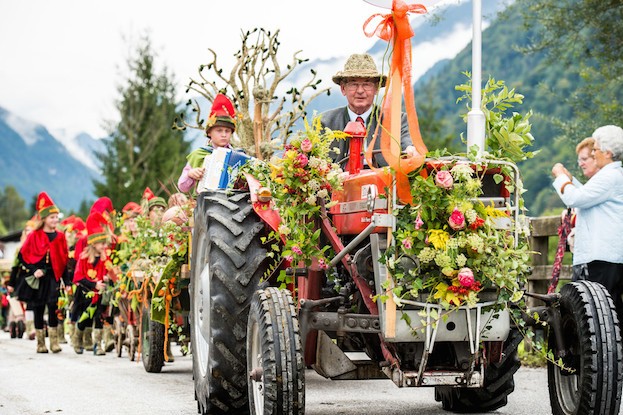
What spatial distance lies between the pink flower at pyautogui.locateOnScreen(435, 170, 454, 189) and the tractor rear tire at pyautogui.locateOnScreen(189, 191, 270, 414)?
6.24ft

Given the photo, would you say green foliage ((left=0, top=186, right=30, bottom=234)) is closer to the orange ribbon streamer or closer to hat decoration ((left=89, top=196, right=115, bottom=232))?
hat decoration ((left=89, top=196, right=115, bottom=232))

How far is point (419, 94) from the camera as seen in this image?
300ft

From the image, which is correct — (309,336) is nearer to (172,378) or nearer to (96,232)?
(172,378)

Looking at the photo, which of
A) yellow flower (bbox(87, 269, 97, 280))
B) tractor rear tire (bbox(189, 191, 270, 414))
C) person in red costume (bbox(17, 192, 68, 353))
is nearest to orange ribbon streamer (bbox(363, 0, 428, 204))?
tractor rear tire (bbox(189, 191, 270, 414))

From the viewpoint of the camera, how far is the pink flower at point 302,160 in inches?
254

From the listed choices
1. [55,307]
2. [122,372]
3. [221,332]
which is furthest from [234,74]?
[221,332]

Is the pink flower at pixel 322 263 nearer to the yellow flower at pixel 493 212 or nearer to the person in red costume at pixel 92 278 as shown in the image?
the yellow flower at pixel 493 212

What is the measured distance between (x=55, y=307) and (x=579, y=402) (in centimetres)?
1131

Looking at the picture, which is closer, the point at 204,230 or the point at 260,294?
the point at 260,294

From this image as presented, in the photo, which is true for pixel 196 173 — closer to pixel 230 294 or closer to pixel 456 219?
pixel 230 294

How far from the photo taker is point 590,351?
19.5 ft

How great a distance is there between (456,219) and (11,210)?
434 ft

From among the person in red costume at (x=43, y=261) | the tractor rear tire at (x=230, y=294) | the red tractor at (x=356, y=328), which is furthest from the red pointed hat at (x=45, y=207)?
the tractor rear tire at (x=230, y=294)

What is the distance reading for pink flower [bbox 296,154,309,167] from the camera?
21.2ft
